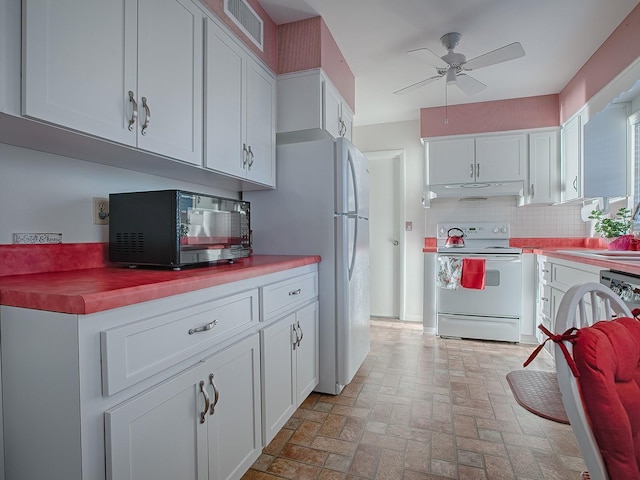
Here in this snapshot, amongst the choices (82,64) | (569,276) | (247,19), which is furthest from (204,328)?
(569,276)

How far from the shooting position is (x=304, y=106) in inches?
90.4

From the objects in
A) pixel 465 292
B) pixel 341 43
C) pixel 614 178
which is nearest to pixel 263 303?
pixel 341 43

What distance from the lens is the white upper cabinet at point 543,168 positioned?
137 inches

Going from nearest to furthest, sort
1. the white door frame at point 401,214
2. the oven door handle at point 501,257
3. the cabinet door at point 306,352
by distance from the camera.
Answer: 1. the cabinet door at point 306,352
2. the oven door handle at point 501,257
3. the white door frame at point 401,214

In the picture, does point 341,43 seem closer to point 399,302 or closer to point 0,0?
point 0,0

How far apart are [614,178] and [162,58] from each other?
3.17 meters

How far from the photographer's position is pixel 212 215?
5.09 ft

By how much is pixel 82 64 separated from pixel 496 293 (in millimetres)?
3519

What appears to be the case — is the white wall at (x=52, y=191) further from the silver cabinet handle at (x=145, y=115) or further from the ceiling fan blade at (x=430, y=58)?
the ceiling fan blade at (x=430, y=58)

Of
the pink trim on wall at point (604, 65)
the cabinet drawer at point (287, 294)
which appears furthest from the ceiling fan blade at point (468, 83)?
the cabinet drawer at point (287, 294)

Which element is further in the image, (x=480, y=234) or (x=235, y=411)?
(x=480, y=234)

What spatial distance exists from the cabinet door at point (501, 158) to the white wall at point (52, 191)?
3.36 metres

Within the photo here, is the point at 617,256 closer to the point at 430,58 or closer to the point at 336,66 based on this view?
the point at 430,58

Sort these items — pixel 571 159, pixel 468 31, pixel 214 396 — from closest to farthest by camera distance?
1. pixel 214 396
2. pixel 468 31
3. pixel 571 159
